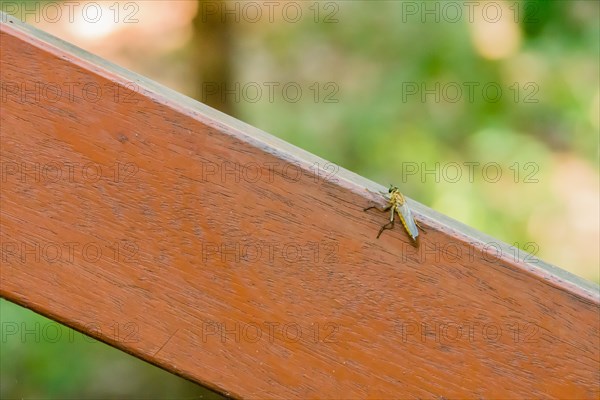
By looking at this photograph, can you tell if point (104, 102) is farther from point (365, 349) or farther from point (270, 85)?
point (270, 85)

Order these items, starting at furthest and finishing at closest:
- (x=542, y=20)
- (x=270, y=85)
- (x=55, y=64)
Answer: (x=270, y=85) → (x=542, y=20) → (x=55, y=64)

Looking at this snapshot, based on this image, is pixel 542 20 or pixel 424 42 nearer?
pixel 542 20

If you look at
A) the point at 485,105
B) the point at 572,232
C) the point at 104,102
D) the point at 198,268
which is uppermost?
the point at 104,102

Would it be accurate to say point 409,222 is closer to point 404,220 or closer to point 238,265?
point 404,220

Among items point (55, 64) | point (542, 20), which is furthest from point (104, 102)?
point (542, 20)

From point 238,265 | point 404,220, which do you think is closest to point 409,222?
point 404,220

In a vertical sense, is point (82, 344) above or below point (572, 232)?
below

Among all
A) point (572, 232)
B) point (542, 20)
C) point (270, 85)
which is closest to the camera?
point (542, 20)
